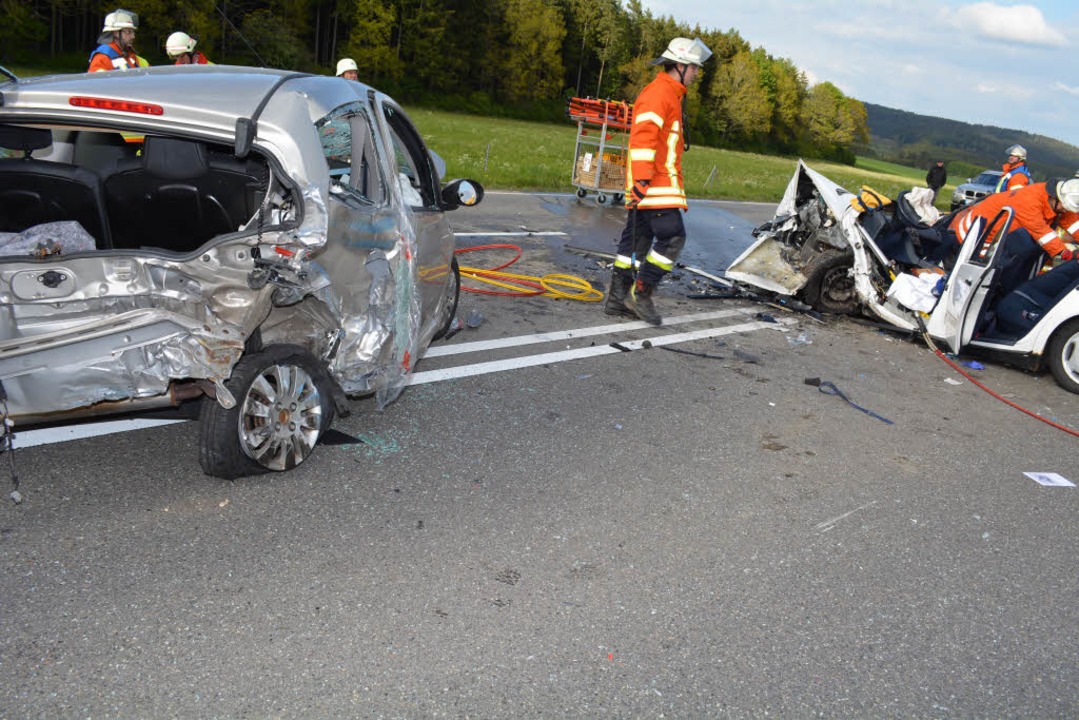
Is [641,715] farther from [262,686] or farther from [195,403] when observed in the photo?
[195,403]

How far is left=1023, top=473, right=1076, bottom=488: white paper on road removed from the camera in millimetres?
4941

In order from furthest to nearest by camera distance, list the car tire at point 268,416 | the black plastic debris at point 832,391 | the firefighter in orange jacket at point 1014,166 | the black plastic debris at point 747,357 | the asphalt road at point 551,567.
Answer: the firefighter in orange jacket at point 1014,166, the black plastic debris at point 747,357, the black plastic debris at point 832,391, the car tire at point 268,416, the asphalt road at point 551,567

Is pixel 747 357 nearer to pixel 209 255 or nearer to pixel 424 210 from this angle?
pixel 424 210

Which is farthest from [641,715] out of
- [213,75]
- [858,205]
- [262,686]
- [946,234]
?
[946,234]

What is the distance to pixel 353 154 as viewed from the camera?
4156mm

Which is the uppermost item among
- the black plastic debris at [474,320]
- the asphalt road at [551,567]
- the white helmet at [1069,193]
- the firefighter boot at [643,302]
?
the white helmet at [1069,193]

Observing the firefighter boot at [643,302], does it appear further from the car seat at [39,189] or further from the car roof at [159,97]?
the car seat at [39,189]

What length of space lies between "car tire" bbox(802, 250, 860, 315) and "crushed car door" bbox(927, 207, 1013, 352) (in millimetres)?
1165

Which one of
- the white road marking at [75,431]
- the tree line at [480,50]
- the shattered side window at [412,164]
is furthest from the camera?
the tree line at [480,50]

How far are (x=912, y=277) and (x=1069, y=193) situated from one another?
1464mm

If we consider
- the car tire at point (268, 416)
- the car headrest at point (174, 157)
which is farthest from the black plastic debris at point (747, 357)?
the car headrest at point (174, 157)

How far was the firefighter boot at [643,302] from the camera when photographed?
Answer: 7.32 metres

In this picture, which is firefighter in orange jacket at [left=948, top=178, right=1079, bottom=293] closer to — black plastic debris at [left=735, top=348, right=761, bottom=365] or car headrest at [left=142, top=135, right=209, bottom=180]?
black plastic debris at [left=735, top=348, right=761, bottom=365]

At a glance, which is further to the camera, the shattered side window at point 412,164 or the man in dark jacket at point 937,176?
the man in dark jacket at point 937,176
